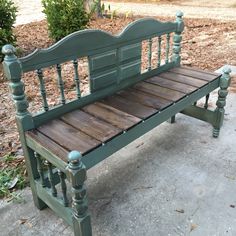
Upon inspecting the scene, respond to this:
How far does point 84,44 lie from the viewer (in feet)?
7.75

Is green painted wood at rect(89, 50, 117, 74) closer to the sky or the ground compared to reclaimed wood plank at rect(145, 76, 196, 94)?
closer to the sky

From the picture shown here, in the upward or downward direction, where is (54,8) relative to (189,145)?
upward

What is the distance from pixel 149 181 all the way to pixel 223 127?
53.3 inches

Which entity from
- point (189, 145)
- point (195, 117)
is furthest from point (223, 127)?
point (189, 145)

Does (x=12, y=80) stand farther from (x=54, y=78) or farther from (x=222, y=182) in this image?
(x=54, y=78)

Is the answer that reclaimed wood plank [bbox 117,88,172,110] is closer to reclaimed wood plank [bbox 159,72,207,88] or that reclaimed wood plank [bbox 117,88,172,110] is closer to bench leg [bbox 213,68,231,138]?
reclaimed wood plank [bbox 159,72,207,88]

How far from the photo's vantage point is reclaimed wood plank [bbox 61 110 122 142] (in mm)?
2143

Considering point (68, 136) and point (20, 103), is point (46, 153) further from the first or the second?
point (20, 103)

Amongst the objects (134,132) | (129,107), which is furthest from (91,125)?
(129,107)

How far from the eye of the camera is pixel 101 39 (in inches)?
97.5

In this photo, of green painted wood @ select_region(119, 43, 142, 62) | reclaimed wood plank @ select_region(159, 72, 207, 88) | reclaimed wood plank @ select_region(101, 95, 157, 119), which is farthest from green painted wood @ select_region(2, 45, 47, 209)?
reclaimed wood plank @ select_region(159, 72, 207, 88)

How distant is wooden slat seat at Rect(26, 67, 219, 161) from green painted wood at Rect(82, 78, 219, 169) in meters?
0.03

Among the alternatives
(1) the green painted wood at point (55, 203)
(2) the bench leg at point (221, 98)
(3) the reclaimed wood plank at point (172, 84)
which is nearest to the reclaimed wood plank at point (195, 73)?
(2) the bench leg at point (221, 98)

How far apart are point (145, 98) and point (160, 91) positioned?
0.22 meters
